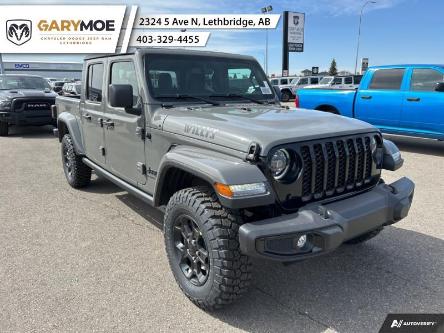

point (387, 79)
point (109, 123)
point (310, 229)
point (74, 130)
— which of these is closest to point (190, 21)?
point (387, 79)

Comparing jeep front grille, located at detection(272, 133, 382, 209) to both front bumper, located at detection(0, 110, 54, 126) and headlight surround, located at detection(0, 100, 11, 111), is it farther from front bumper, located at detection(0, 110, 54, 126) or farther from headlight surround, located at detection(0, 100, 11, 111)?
headlight surround, located at detection(0, 100, 11, 111)

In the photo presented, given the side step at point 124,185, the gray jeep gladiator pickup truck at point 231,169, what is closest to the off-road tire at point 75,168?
the side step at point 124,185

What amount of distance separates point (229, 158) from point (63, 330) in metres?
1.60

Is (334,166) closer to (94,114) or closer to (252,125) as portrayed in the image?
(252,125)

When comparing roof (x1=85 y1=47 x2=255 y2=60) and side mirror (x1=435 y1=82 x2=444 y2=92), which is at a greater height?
roof (x1=85 y1=47 x2=255 y2=60)

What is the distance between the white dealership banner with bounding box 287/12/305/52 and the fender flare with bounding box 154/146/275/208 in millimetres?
35020

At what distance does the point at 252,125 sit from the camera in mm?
2809

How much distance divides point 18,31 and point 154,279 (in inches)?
952

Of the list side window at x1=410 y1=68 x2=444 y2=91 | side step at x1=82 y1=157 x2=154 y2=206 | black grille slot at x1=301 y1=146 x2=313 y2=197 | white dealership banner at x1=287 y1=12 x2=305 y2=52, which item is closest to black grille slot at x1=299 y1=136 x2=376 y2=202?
black grille slot at x1=301 y1=146 x2=313 y2=197

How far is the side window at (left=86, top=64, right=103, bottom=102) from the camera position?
448 centimetres

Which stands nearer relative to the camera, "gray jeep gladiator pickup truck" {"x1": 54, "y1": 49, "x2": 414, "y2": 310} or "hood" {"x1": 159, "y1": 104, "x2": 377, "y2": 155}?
"gray jeep gladiator pickup truck" {"x1": 54, "y1": 49, "x2": 414, "y2": 310}

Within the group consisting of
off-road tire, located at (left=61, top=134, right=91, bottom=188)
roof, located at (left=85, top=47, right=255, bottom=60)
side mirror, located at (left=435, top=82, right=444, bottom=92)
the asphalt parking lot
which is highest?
roof, located at (left=85, top=47, right=255, bottom=60)

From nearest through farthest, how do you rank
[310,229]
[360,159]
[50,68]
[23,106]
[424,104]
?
[310,229] → [360,159] → [424,104] → [23,106] → [50,68]

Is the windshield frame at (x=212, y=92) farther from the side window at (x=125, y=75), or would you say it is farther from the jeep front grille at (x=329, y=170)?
the jeep front grille at (x=329, y=170)
